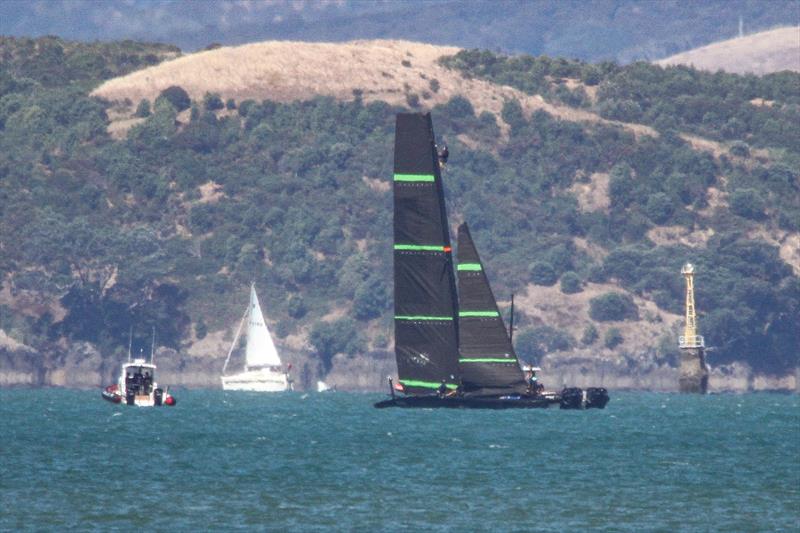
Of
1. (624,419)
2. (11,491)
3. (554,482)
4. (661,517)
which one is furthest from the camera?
(624,419)

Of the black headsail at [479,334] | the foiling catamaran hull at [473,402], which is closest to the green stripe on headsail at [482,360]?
the black headsail at [479,334]

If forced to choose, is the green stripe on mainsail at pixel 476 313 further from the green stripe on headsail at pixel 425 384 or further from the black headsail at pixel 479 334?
the green stripe on headsail at pixel 425 384

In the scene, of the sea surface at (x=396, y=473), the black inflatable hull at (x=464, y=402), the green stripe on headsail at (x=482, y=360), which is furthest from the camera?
the black inflatable hull at (x=464, y=402)

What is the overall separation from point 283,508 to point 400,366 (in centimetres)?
5329

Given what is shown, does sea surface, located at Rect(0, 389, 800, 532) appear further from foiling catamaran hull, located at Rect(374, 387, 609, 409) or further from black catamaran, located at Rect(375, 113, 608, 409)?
black catamaran, located at Rect(375, 113, 608, 409)

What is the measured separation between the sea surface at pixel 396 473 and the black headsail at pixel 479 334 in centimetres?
314

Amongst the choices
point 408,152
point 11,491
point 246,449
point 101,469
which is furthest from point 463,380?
point 11,491

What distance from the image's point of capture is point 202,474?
8325 centimetres

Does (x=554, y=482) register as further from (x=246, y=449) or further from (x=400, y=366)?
(x=400, y=366)

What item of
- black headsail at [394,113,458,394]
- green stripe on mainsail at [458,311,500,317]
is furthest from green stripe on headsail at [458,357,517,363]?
green stripe on mainsail at [458,311,500,317]

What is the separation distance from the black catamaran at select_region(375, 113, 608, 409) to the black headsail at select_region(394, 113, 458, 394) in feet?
0.17

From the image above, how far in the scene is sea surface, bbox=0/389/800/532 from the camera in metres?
68.9

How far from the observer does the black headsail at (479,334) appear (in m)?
122

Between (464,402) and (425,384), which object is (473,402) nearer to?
(464,402)
